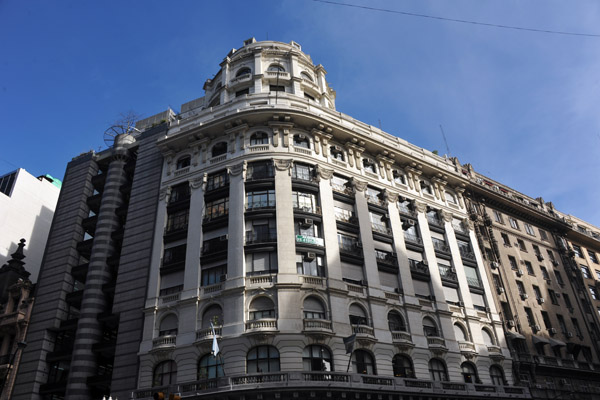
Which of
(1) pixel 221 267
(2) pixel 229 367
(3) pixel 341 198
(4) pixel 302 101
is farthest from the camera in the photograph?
(4) pixel 302 101

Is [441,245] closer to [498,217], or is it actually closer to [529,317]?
[529,317]

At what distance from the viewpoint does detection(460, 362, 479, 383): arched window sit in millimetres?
38594

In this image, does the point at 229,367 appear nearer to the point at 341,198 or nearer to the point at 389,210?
the point at 341,198

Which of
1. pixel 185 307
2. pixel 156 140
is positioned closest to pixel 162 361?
pixel 185 307

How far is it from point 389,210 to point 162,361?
2360 cm

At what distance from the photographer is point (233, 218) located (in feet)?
125

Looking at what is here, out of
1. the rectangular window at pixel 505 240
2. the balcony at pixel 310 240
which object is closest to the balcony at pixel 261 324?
the balcony at pixel 310 240

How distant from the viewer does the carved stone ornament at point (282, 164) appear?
40656 millimetres

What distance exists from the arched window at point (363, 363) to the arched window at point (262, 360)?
578cm

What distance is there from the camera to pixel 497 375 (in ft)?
133

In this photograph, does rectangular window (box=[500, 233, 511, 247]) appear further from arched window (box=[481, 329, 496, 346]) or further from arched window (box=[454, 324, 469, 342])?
arched window (box=[454, 324, 469, 342])

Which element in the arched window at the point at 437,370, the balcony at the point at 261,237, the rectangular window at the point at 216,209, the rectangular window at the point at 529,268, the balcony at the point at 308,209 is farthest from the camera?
the rectangular window at the point at 529,268

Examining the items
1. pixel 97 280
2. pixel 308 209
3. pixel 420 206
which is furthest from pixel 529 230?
pixel 97 280

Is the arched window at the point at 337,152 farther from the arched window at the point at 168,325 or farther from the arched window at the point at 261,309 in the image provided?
the arched window at the point at 168,325
